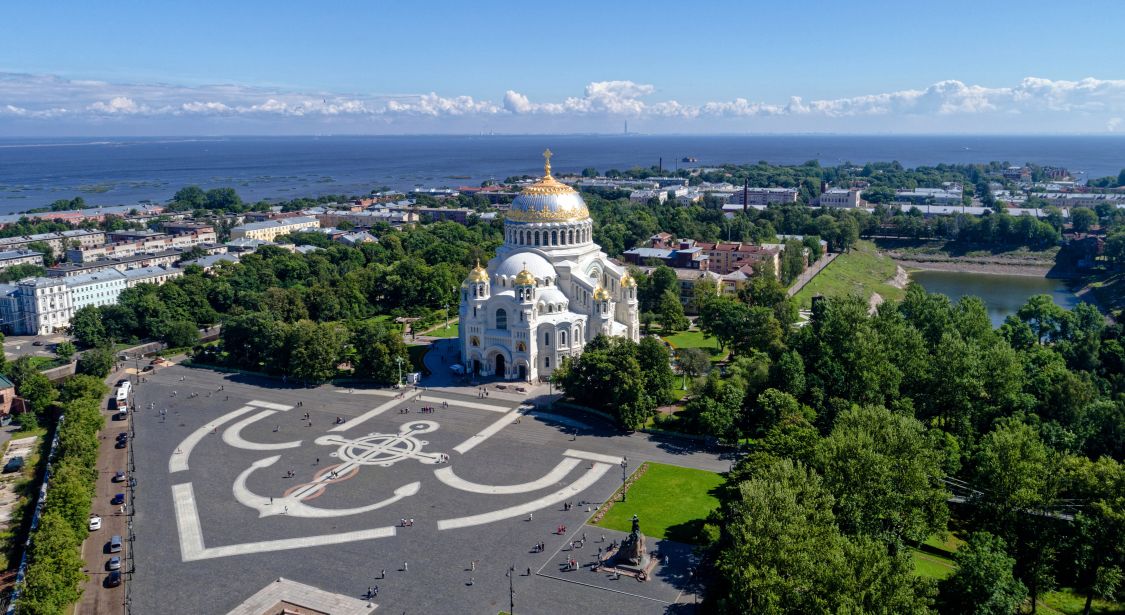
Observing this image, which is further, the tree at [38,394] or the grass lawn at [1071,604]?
the tree at [38,394]

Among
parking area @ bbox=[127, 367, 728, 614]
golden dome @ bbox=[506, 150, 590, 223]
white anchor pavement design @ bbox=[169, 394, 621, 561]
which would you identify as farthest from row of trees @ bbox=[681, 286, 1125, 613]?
golden dome @ bbox=[506, 150, 590, 223]

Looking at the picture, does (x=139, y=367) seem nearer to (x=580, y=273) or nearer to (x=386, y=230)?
(x=580, y=273)

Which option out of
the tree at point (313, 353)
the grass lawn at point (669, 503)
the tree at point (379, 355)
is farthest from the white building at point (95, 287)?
the grass lawn at point (669, 503)

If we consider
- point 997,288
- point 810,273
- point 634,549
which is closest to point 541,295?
point 634,549

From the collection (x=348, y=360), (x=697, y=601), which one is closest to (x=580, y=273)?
(x=348, y=360)

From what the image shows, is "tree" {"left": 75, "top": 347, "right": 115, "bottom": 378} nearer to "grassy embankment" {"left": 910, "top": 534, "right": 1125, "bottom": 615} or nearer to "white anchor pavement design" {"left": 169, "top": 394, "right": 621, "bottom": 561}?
"white anchor pavement design" {"left": 169, "top": 394, "right": 621, "bottom": 561}

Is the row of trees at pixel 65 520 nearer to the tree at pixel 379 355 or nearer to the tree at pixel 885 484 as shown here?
the tree at pixel 379 355

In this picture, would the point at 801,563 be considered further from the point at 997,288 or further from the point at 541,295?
the point at 997,288
